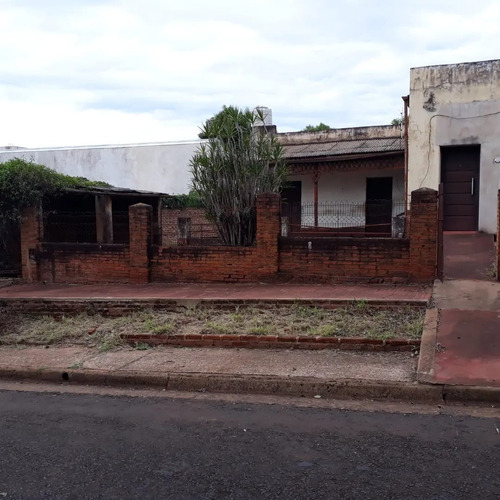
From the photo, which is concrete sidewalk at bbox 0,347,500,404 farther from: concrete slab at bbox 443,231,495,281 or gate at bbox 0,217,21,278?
gate at bbox 0,217,21,278

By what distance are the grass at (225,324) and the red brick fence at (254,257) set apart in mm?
1975

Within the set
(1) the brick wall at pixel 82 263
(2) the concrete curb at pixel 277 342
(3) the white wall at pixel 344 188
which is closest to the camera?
(2) the concrete curb at pixel 277 342

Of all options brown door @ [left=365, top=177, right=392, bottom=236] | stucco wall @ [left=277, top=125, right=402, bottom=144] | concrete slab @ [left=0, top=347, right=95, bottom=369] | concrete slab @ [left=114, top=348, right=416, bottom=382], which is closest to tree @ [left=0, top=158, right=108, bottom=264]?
concrete slab @ [left=0, top=347, right=95, bottom=369]

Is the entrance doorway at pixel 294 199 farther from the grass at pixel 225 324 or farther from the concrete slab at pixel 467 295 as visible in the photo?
the grass at pixel 225 324

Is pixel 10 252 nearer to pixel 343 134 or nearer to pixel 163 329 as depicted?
pixel 163 329

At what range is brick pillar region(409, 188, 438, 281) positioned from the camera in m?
9.42

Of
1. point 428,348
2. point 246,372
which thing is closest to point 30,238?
point 246,372

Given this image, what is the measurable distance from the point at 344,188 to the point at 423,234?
28.1ft

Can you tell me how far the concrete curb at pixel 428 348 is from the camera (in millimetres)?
5328

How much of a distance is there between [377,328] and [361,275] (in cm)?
305

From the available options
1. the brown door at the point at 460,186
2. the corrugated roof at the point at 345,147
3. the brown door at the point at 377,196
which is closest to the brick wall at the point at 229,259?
the brown door at the point at 460,186

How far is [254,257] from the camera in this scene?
10633 millimetres

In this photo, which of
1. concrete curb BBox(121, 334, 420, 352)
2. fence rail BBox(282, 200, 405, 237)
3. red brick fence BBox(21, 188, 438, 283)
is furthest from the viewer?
fence rail BBox(282, 200, 405, 237)

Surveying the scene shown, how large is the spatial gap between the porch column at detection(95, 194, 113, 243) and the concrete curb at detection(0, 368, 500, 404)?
24.6ft
